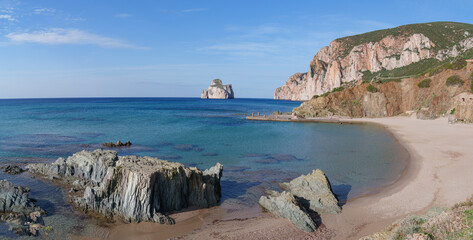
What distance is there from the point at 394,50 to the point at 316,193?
148101 mm

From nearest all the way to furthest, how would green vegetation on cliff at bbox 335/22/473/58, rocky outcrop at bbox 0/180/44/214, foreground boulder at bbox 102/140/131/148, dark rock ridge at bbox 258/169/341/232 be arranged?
dark rock ridge at bbox 258/169/341/232 → rocky outcrop at bbox 0/180/44/214 → foreground boulder at bbox 102/140/131/148 → green vegetation on cliff at bbox 335/22/473/58

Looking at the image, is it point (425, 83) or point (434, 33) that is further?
point (434, 33)

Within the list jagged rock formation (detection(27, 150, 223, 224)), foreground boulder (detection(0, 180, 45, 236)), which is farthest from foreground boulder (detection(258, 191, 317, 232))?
foreground boulder (detection(0, 180, 45, 236))

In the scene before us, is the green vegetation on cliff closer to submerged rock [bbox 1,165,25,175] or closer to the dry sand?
the dry sand

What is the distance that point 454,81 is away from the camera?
61406mm

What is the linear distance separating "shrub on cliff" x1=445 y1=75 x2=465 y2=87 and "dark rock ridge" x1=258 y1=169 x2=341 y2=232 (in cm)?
5948

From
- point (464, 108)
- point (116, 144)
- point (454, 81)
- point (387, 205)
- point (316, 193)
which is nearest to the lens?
point (387, 205)

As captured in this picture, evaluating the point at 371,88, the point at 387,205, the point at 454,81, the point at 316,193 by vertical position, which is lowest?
the point at 387,205

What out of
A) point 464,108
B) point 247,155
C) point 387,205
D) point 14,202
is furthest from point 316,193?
point 464,108

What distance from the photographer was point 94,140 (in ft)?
124

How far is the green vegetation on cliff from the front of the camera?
123750 mm

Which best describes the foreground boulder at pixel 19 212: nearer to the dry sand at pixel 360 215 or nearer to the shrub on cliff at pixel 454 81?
the dry sand at pixel 360 215

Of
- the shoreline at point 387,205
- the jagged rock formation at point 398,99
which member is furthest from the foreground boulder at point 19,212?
the jagged rock formation at point 398,99

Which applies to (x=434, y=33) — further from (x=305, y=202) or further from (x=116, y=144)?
(x=305, y=202)
